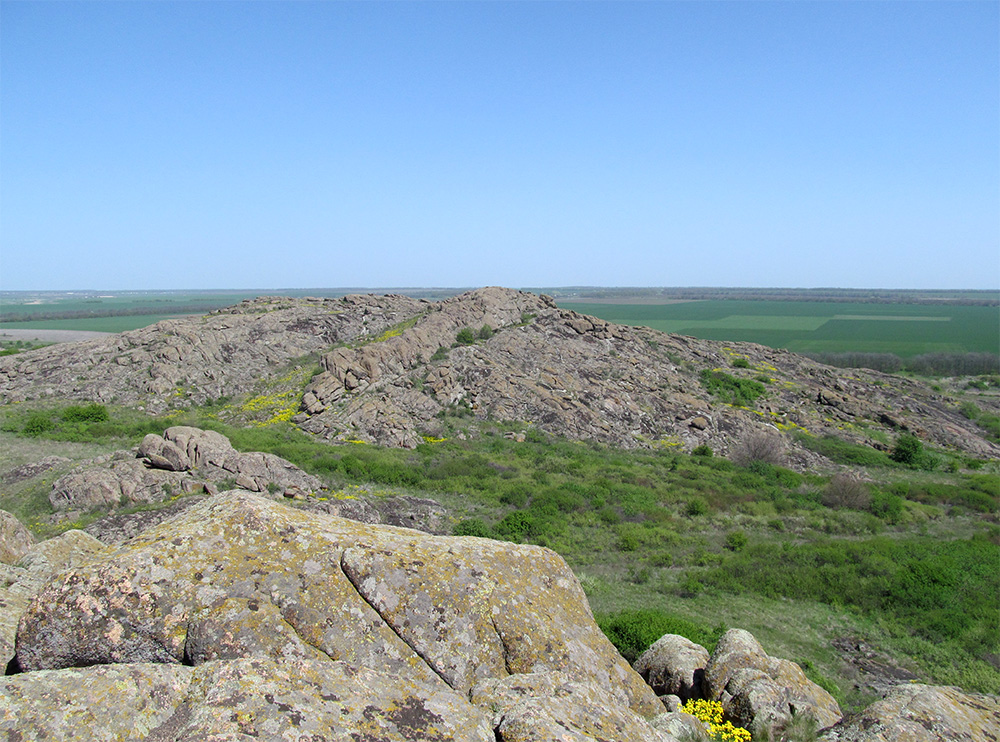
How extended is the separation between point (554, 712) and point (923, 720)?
5781 millimetres

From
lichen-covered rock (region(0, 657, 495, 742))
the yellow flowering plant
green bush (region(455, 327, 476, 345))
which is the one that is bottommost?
the yellow flowering plant

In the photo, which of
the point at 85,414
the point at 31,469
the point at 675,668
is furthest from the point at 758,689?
the point at 85,414

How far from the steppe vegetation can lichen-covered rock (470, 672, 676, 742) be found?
8.28 meters

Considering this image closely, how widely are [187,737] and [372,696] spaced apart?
160 cm

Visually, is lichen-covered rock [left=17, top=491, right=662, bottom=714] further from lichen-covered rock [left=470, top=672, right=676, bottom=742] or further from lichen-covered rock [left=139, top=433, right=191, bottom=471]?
lichen-covered rock [left=139, top=433, right=191, bottom=471]

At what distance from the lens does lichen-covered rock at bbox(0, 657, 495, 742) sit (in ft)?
15.0

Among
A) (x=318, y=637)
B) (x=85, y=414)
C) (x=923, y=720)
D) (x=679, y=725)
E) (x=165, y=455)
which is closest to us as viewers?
(x=318, y=637)

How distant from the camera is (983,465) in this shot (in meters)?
41.9

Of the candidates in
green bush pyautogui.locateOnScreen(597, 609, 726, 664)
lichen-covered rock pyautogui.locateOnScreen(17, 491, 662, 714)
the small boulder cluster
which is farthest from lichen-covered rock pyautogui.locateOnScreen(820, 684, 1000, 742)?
green bush pyautogui.locateOnScreen(597, 609, 726, 664)

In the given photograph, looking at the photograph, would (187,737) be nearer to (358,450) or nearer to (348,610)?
(348,610)

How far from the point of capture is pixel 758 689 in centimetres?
943

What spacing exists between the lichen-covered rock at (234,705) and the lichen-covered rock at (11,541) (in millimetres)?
8086

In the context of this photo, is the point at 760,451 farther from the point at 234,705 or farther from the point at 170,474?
the point at 234,705

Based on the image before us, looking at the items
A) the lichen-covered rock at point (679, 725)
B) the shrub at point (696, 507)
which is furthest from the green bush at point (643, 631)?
the shrub at point (696, 507)
